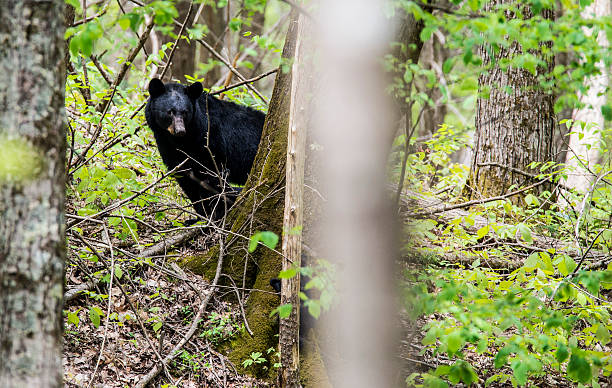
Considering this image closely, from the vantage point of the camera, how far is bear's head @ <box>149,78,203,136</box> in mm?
6673

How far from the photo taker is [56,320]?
92.3 inches

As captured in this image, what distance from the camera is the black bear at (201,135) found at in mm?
6746

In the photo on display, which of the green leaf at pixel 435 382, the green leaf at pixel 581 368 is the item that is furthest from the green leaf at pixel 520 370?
the green leaf at pixel 435 382

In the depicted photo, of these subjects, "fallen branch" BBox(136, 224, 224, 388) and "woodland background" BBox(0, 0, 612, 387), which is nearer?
"woodland background" BBox(0, 0, 612, 387)

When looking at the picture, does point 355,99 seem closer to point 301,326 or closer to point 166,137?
point 301,326

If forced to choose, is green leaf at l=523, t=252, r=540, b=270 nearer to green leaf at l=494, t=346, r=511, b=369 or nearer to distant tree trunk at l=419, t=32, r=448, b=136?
green leaf at l=494, t=346, r=511, b=369

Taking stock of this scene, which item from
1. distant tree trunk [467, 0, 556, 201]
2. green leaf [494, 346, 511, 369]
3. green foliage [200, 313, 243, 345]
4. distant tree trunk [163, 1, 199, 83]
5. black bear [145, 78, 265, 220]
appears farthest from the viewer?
distant tree trunk [163, 1, 199, 83]

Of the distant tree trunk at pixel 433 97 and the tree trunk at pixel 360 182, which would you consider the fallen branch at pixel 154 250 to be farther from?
the distant tree trunk at pixel 433 97

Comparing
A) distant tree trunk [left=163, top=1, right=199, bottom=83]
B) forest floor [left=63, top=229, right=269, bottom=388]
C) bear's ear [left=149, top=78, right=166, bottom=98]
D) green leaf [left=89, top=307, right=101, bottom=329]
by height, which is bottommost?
forest floor [left=63, top=229, right=269, bottom=388]

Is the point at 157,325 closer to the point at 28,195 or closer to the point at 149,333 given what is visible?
the point at 149,333

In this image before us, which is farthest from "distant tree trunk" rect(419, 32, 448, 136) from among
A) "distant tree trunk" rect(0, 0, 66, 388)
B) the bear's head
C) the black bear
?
"distant tree trunk" rect(0, 0, 66, 388)

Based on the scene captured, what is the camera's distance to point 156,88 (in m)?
6.74

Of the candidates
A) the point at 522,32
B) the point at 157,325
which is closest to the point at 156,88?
the point at 157,325

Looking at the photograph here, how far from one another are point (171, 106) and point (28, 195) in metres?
4.66
